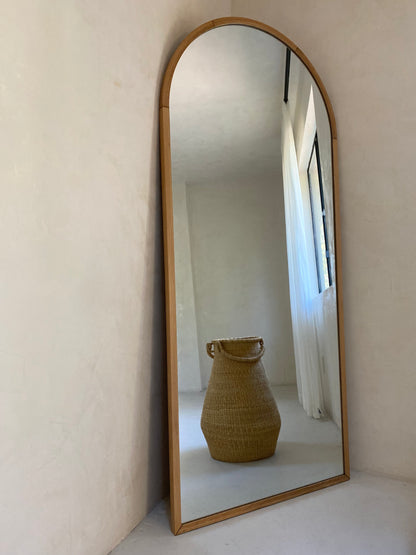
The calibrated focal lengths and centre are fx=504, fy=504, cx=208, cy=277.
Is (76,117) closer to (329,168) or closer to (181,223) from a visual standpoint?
(181,223)

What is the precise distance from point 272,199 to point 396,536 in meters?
1.19

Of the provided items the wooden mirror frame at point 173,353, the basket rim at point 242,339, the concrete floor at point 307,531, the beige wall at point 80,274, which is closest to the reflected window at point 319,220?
the basket rim at point 242,339

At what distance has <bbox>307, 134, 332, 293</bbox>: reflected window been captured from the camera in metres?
2.05

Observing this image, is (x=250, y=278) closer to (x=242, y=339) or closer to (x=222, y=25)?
(x=242, y=339)

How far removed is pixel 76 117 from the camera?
1.33 meters

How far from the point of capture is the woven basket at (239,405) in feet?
5.83

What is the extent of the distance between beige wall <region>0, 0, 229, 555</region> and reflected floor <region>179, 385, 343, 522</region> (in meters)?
0.14

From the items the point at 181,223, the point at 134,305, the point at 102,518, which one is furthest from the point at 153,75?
the point at 102,518

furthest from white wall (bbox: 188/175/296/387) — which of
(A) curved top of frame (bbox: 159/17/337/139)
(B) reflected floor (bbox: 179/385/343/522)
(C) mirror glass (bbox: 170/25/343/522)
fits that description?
(A) curved top of frame (bbox: 159/17/337/139)

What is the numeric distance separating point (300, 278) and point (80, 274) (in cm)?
96

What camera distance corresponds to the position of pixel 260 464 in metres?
1.82

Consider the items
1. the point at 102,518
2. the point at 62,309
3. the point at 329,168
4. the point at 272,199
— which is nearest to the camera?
the point at 62,309

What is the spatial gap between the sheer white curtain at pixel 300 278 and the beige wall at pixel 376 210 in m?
0.21

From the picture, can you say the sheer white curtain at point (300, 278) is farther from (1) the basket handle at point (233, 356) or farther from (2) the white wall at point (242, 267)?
(1) the basket handle at point (233, 356)
